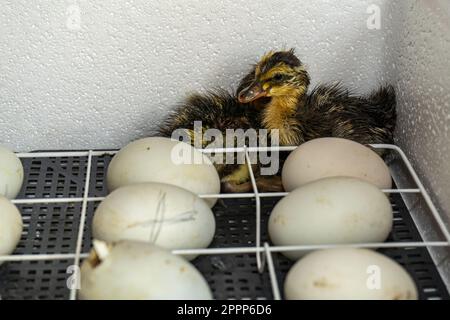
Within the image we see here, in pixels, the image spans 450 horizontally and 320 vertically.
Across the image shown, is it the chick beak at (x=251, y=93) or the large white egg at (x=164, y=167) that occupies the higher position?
the chick beak at (x=251, y=93)

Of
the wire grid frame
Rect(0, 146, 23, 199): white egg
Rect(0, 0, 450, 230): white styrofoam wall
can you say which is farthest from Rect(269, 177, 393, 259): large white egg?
Rect(0, 146, 23, 199): white egg

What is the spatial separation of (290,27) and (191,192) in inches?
16.9

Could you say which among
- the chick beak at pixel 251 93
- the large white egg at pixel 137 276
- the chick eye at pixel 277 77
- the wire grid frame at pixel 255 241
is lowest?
the wire grid frame at pixel 255 241

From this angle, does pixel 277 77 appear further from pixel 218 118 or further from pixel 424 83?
pixel 424 83

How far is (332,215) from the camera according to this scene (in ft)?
3.16

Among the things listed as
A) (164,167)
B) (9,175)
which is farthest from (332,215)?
(9,175)

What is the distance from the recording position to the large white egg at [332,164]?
3.56ft

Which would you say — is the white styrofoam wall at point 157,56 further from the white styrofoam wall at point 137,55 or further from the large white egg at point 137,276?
the large white egg at point 137,276

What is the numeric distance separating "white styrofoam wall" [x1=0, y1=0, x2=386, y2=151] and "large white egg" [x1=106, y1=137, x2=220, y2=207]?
9.6 inches

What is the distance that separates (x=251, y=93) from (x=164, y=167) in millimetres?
271

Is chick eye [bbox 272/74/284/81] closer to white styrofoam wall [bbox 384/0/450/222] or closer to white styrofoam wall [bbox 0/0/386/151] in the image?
white styrofoam wall [bbox 0/0/386/151]

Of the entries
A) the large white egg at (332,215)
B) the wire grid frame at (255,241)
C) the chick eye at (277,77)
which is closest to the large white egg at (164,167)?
the wire grid frame at (255,241)

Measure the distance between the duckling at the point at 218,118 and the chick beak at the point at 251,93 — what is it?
0.05m

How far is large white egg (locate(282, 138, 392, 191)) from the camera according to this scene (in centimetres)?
108
